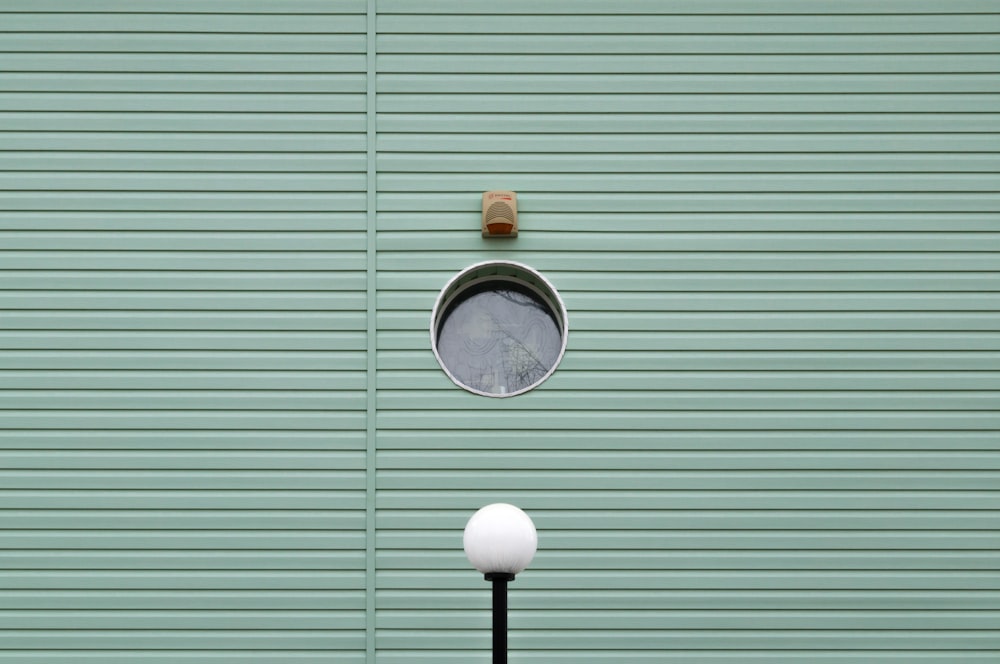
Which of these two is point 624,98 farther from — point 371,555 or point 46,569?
point 46,569

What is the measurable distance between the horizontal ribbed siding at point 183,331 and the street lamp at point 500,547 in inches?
67.8

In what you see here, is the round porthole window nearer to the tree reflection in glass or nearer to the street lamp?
the tree reflection in glass

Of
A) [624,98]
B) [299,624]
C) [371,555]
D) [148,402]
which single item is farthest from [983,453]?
[148,402]

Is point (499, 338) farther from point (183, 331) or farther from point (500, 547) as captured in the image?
point (500, 547)

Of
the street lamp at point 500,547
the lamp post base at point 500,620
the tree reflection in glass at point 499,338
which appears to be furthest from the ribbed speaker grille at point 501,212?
the lamp post base at point 500,620

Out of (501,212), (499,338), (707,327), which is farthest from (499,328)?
(707,327)

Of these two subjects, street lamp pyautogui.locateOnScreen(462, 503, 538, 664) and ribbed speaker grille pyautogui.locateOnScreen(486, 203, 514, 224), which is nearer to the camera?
street lamp pyautogui.locateOnScreen(462, 503, 538, 664)

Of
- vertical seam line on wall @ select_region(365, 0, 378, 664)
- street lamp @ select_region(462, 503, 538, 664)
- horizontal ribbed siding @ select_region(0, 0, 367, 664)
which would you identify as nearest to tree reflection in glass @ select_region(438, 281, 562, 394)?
vertical seam line on wall @ select_region(365, 0, 378, 664)

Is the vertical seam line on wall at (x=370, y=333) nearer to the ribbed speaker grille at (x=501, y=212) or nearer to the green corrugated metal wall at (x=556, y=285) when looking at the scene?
the green corrugated metal wall at (x=556, y=285)

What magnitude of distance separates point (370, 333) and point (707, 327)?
5.64 feet

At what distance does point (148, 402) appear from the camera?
488 cm

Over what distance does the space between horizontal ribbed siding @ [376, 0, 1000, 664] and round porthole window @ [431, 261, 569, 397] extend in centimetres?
10

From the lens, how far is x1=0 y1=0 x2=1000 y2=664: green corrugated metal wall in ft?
15.7

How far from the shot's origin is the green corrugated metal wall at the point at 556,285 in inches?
188
